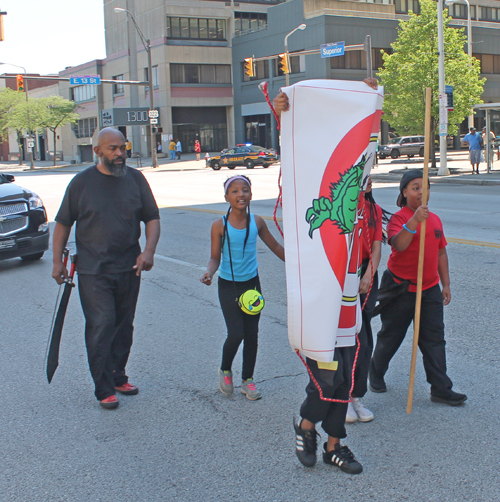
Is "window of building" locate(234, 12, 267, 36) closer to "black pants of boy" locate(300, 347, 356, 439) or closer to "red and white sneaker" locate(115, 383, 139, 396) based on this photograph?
"red and white sneaker" locate(115, 383, 139, 396)

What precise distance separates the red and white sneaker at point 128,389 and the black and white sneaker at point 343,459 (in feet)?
5.51

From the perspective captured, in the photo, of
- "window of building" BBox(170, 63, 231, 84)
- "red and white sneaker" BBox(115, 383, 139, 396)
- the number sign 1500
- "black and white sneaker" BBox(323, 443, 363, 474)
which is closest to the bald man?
"red and white sneaker" BBox(115, 383, 139, 396)

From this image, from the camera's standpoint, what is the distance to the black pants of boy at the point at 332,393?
11.0 feet

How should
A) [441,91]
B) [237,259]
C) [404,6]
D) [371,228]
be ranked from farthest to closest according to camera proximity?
[404,6]
[441,91]
[237,259]
[371,228]

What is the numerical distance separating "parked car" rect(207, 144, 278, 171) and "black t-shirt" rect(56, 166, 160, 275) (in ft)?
114

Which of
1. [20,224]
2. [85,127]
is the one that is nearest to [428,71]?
[20,224]

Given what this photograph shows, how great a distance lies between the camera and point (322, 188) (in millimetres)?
3156

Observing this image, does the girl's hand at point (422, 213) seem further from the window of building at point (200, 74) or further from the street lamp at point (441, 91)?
the window of building at point (200, 74)

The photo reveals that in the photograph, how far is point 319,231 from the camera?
3143 millimetres

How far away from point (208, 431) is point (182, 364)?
131 centimetres

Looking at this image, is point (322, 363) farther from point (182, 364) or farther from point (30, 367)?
point (30, 367)

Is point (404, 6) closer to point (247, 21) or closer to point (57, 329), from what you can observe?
point (247, 21)

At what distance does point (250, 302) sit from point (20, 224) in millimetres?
6488

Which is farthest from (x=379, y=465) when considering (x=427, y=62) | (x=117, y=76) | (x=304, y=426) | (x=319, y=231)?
(x=117, y=76)
